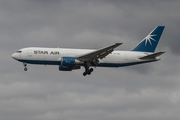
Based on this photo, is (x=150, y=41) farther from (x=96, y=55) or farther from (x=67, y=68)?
(x=67, y=68)

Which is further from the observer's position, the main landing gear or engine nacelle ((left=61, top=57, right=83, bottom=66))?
the main landing gear

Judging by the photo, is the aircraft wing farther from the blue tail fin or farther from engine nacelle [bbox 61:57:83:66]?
the blue tail fin

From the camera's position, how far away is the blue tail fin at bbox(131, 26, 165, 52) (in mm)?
70438

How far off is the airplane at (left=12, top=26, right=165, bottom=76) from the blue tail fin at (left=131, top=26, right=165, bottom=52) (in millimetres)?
1377

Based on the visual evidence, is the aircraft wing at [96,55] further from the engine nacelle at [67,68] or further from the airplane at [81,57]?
the engine nacelle at [67,68]

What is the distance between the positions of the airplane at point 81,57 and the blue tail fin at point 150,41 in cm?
138

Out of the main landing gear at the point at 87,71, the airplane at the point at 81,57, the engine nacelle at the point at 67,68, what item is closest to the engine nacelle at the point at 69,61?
the airplane at the point at 81,57

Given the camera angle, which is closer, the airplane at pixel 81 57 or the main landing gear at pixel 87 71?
the airplane at pixel 81 57

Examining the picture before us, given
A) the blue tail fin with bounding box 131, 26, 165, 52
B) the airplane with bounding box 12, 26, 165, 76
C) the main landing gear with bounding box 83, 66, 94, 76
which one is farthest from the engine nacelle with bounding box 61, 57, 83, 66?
the blue tail fin with bounding box 131, 26, 165, 52

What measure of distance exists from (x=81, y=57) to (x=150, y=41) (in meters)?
16.3

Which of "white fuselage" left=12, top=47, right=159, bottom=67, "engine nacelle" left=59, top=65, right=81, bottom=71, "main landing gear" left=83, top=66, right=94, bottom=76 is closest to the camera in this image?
A: "white fuselage" left=12, top=47, right=159, bottom=67

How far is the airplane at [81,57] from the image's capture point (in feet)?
207

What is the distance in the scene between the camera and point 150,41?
71.3 metres

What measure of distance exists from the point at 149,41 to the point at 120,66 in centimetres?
863
